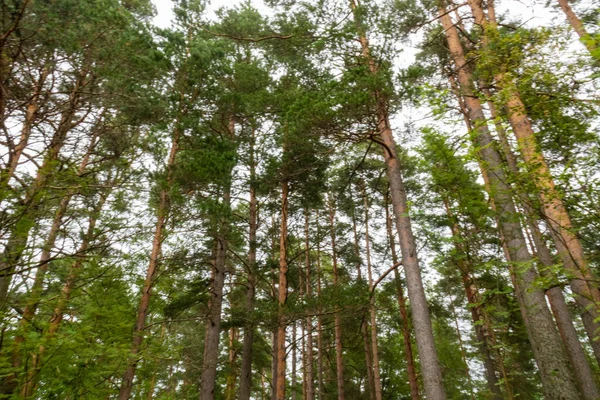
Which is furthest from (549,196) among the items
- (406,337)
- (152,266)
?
(406,337)

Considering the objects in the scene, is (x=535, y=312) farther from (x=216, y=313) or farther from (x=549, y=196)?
(x=216, y=313)

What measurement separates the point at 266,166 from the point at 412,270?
5.04m

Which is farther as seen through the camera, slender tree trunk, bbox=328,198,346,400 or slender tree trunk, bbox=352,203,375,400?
slender tree trunk, bbox=352,203,375,400

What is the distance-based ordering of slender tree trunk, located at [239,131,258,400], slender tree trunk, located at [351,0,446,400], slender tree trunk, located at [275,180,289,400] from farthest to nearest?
slender tree trunk, located at [239,131,258,400] → slender tree trunk, located at [275,180,289,400] → slender tree trunk, located at [351,0,446,400]

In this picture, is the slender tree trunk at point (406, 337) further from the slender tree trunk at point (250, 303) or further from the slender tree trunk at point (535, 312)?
the slender tree trunk at point (535, 312)

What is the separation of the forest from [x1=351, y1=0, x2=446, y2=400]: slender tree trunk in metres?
0.04

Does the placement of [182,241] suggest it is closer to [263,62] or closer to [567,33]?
[263,62]

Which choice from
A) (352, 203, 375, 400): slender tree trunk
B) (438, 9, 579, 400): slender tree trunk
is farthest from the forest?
(352, 203, 375, 400): slender tree trunk

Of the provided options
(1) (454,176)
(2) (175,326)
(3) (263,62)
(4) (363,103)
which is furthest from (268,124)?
(2) (175,326)

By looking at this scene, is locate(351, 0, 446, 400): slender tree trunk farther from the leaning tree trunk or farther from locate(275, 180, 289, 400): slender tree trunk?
the leaning tree trunk

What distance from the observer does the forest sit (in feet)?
14.4

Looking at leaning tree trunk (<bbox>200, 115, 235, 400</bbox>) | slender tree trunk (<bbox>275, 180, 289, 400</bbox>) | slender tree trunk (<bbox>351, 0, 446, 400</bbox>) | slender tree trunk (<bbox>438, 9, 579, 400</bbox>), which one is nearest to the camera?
slender tree trunk (<bbox>438, 9, 579, 400</bbox>)

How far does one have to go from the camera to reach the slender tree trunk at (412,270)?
6090 millimetres

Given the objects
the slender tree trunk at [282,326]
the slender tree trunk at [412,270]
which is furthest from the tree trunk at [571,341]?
the slender tree trunk at [282,326]
